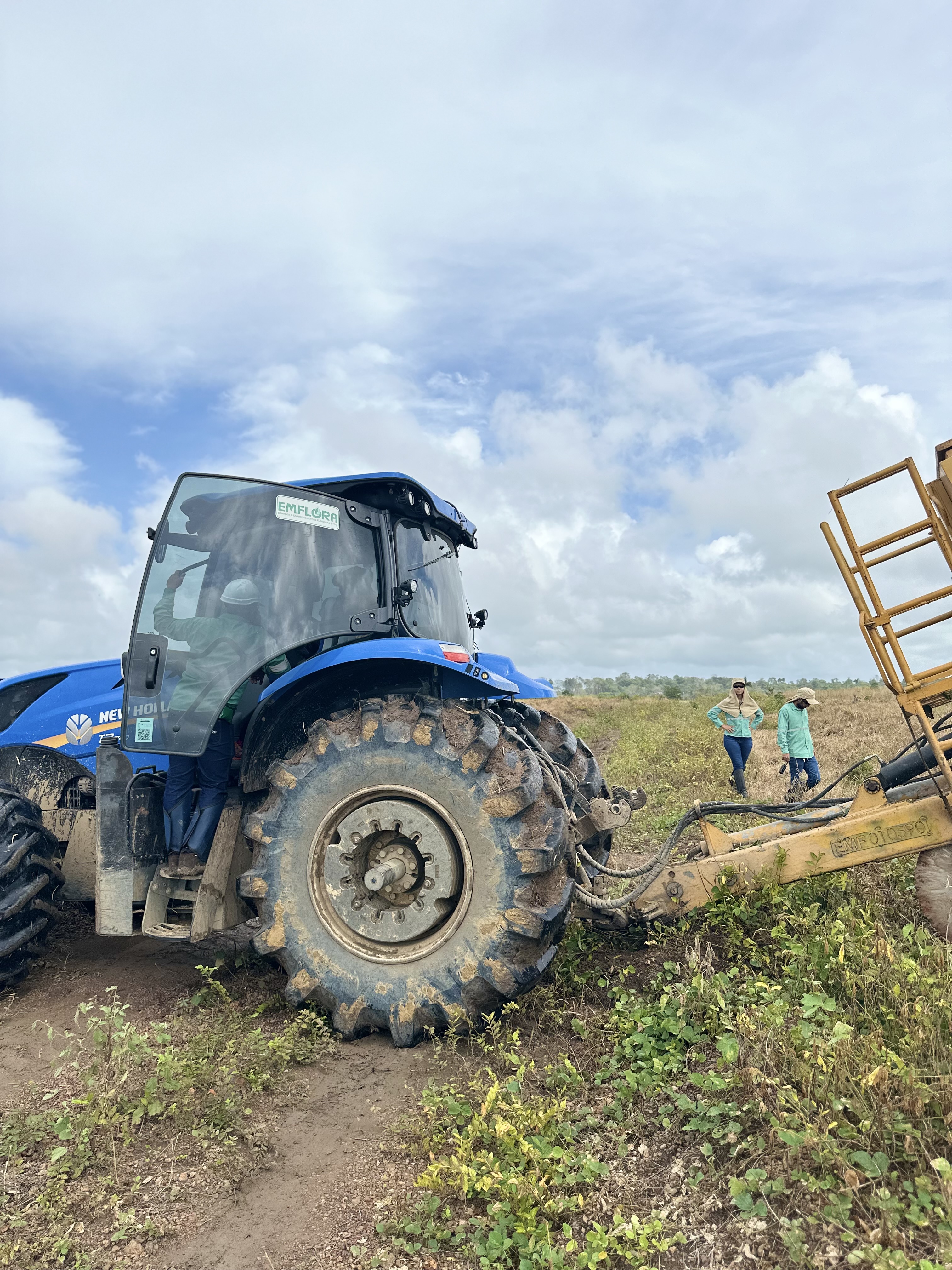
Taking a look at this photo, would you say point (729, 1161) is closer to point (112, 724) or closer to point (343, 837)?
point (343, 837)

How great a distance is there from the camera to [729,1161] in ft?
8.86

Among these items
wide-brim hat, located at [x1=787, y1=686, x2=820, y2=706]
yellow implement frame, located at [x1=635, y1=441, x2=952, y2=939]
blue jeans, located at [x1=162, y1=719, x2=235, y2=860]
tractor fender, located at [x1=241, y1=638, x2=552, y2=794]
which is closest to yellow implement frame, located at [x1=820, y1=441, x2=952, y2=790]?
yellow implement frame, located at [x1=635, y1=441, x2=952, y2=939]

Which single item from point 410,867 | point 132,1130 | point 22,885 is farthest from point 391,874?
point 22,885

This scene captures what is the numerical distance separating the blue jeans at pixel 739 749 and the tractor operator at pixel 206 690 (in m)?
8.14

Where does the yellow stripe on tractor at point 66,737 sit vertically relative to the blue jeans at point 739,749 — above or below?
above

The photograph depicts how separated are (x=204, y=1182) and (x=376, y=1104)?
75cm

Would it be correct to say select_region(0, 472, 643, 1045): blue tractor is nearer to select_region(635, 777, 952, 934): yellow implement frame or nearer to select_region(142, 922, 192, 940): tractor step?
select_region(142, 922, 192, 940): tractor step

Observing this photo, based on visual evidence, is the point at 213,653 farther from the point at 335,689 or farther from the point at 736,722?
the point at 736,722

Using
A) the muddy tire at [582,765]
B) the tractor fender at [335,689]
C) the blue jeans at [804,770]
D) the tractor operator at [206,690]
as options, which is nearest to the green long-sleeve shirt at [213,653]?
the tractor operator at [206,690]

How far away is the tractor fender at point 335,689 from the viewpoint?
168 inches

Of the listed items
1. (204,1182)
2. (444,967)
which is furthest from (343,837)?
(204,1182)

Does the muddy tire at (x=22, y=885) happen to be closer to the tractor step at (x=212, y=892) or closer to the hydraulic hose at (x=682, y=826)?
the tractor step at (x=212, y=892)

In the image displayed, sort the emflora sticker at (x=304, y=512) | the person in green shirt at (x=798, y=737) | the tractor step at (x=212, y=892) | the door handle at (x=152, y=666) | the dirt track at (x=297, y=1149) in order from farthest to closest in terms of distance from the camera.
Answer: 1. the person in green shirt at (x=798, y=737)
2. the emflora sticker at (x=304, y=512)
3. the door handle at (x=152, y=666)
4. the tractor step at (x=212, y=892)
5. the dirt track at (x=297, y=1149)

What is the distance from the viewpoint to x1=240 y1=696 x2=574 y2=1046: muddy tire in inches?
152
